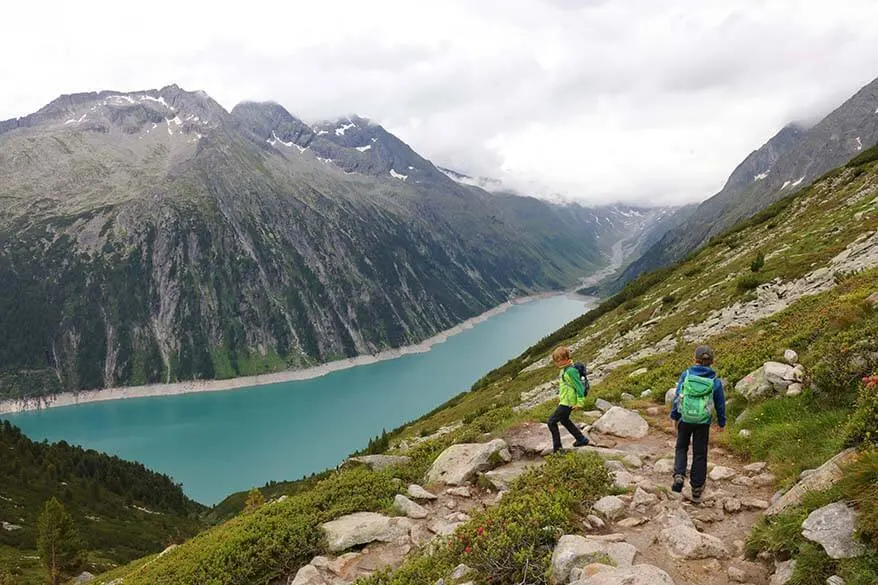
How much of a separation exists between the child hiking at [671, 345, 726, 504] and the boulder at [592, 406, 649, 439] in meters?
4.19

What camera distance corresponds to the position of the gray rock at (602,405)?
17.8 m

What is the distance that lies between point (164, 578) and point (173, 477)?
148851 millimetres

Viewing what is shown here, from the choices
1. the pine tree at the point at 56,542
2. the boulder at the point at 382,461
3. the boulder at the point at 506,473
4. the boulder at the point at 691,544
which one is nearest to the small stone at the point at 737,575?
the boulder at the point at 691,544

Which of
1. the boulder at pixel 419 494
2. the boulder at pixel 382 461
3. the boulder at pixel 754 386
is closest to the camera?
the boulder at pixel 754 386

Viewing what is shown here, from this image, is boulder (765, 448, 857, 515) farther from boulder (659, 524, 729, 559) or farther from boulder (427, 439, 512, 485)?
boulder (427, 439, 512, 485)

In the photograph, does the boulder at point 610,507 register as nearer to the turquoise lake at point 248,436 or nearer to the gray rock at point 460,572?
the gray rock at point 460,572

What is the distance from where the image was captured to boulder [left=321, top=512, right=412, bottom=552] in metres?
11.5

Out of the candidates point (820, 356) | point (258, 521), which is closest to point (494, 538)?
point (258, 521)

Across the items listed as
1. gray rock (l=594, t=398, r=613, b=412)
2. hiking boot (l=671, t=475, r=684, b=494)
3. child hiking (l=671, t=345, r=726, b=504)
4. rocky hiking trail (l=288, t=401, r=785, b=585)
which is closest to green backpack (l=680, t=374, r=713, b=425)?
child hiking (l=671, t=345, r=726, b=504)

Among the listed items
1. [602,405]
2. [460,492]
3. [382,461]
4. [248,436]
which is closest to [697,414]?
[460,492]

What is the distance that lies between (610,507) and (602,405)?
9011 mm

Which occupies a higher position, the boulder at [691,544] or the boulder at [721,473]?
the boulder at [691,544]

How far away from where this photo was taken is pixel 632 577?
670 centimetres

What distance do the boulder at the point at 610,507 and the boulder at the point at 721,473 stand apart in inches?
99.2
